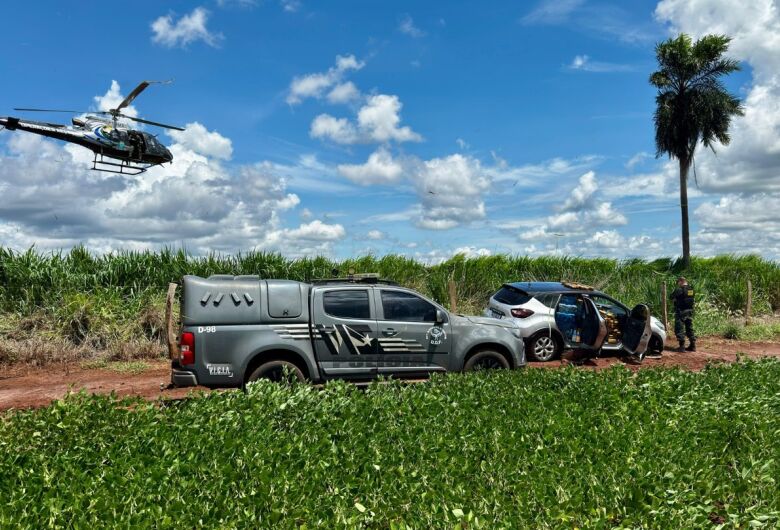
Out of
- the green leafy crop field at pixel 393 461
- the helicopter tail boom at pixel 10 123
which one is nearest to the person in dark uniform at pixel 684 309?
the green leafy crop field at pixel 393 461

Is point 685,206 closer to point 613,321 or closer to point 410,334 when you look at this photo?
point 613,321

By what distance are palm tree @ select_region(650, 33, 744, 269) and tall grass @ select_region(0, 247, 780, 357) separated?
10.7 metres

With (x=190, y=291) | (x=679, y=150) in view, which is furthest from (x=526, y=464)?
(x=679, y=150)

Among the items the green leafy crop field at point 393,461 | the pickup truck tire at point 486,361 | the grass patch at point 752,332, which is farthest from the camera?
the grass patch at point 752,332

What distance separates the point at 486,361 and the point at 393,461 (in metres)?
5.48

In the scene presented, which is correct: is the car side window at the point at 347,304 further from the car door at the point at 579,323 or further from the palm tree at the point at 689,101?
the palm tree at the point at 689,101

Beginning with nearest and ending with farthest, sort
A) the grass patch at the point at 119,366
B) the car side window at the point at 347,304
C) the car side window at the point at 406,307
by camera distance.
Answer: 1. the car side window at the point at 347,304
2. the car side window at the point at 406,307
3. the grass patch at the point at 119,366

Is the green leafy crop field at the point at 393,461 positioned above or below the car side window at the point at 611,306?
below

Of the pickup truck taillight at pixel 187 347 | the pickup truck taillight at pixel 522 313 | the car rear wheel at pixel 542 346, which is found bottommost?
the car rear wheel at pixel 542 346

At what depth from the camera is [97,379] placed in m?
12.1

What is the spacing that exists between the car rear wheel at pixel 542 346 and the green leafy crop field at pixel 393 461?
6237 millimetres

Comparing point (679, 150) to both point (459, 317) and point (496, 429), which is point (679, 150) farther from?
point (496, 429)

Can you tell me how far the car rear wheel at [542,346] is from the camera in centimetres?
1331

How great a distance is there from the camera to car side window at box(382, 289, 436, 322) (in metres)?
9.73
